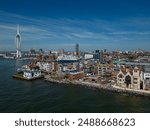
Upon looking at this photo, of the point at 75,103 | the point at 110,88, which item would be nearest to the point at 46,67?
the point at 110,88

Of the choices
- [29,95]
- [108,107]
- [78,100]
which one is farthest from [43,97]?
[108,107]

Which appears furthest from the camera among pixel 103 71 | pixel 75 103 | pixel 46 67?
pixel 46 67

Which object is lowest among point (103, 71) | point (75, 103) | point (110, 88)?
point (75, 103)

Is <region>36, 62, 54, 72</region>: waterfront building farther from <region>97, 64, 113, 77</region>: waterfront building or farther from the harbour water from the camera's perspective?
the harbour water

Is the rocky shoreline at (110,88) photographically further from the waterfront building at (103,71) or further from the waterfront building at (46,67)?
the waterfront building at (46,67)

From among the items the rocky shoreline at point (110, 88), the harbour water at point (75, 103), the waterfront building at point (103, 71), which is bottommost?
the harbour water at point (75, 103)

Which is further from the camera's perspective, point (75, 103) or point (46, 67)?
point (46, 67)

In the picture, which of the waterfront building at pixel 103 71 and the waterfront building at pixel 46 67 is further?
the waterfront building at pixel 46 67

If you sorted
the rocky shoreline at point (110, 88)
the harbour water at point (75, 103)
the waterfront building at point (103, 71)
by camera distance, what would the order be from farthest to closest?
the waterfront building at point (103, 71) → the rocky shoreline at point (110, 88) → the harbour water at point (75, 103)

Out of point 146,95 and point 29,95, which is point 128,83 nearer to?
point 146,95

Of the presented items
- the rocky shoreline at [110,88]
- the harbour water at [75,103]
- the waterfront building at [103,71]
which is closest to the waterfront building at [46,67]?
the rocky shoreline at [110,88]

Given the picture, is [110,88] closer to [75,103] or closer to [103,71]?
[75,103]
